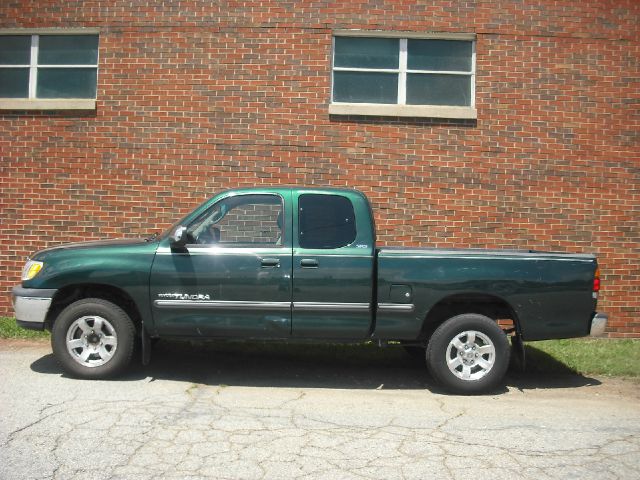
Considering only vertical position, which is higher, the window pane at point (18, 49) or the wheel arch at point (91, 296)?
the window pane at point (18, 49)

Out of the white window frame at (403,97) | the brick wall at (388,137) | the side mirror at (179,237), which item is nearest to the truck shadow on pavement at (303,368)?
the side mirror at (179,237)

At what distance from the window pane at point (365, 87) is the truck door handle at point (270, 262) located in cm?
418

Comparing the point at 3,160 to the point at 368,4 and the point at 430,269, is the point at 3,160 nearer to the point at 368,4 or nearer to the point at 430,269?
the point at 368,4

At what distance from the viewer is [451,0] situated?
9.88 metres

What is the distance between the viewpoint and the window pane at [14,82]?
10297 millimetres

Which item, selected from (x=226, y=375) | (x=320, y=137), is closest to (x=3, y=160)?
(x=320, y=137)

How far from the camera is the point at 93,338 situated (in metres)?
6.62

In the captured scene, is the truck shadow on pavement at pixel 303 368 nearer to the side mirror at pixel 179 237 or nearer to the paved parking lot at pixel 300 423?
the paved parking lot at pixel 300 423

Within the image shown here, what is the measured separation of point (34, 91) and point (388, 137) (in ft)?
17.3

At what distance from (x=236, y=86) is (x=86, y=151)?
2.35 m

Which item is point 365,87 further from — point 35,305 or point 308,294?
point 35,305

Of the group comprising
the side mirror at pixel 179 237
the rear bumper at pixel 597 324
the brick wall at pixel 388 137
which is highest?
the brick wall at pixel 388 137

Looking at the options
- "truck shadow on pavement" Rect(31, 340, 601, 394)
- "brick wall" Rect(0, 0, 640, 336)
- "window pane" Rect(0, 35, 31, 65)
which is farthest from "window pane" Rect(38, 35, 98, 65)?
"truck shadow on pavement" Rect(31, 340, 601, 394)

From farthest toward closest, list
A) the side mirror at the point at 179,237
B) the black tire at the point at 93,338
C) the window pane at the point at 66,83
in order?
the window pane at the point at 66,83
the black tire at the point at 93,338
the side mirror at the point at 179,237
